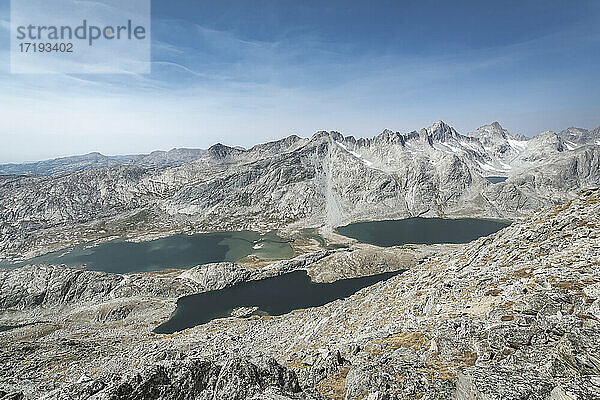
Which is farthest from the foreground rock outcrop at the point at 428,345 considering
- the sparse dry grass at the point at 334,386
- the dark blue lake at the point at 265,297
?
the dark blue lake at the point at 265,297

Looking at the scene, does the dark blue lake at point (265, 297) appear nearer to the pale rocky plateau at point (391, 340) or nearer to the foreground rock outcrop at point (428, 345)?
the pale rocky plateau at point (391, 340)

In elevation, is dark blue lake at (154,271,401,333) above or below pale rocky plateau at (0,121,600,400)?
below

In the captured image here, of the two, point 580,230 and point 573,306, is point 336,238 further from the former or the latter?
point 573,306

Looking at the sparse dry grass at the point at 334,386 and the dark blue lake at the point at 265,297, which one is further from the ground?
the sparse dry grass at the point at 334,386

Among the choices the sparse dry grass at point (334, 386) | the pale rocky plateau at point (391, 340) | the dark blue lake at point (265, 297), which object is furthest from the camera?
the dark blue lake at point (265, 297)

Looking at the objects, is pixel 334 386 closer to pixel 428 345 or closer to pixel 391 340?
pixel 428 345

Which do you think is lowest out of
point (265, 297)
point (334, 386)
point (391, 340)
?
point (265, 297)

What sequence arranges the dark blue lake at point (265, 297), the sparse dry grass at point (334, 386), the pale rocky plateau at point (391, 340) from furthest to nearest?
the dark blue lake at point (265, 297), the sparse dry grass at point (334, 386), the pale rocky plateau at point (391, 340)

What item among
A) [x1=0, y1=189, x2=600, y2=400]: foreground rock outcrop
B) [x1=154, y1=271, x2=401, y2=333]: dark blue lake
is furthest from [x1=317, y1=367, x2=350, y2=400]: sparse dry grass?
[x1=154, y1=271, x2=401, y2=333]: dark blue lake

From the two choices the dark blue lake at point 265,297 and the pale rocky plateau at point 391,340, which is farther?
the dark blue lake at point 265,297

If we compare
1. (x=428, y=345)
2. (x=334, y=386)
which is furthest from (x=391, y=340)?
(x=334, y=386)

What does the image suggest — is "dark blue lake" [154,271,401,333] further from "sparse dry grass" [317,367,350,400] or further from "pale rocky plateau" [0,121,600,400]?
"sparse dry grass" [317,367,350,400]

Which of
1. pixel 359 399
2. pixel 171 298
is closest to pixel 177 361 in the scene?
pixel 359 399
